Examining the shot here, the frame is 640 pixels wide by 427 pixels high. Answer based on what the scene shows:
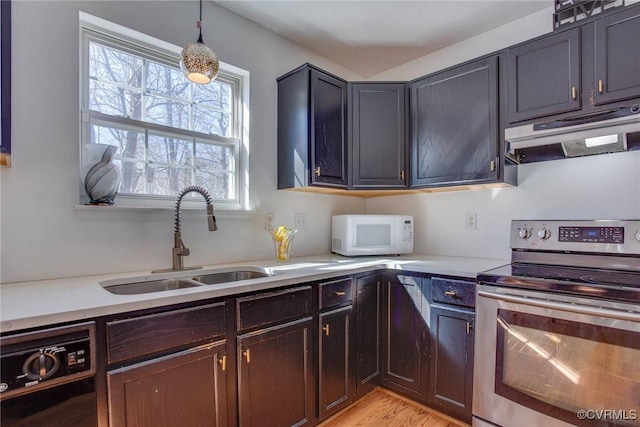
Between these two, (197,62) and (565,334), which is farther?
(197,62)

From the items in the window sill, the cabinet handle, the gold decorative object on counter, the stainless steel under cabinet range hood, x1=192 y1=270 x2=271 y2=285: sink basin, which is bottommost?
the cabinet handle

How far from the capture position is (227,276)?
188cm

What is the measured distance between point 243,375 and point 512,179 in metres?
1.92

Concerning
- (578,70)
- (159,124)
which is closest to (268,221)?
(159,124)

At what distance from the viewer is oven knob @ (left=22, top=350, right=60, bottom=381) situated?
0.90 metres

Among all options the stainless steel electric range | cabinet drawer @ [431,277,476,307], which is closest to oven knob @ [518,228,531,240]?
the stainless steel electric range

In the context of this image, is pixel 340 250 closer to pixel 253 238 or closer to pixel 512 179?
pixel 253 238

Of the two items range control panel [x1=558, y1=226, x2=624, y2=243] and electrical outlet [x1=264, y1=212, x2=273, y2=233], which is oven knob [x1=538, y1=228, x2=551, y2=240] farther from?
electrical outlet [x1=264, y1=212, x2=273, y2=233]

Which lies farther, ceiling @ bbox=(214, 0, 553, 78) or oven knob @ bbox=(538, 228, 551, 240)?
ceiling @ bbox=(214, 0, 553, 78)

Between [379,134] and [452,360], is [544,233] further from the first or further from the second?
[379,134]

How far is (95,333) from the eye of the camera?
3.34 ft

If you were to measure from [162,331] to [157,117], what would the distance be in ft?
4.02

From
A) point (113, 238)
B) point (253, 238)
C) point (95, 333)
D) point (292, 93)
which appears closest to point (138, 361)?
point (95, 333)

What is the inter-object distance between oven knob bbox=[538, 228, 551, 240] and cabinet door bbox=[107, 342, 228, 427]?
5.84 feet
